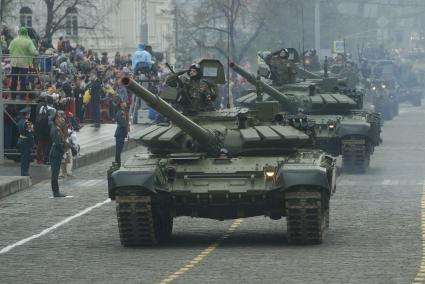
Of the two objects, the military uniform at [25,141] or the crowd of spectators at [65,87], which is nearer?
the military uniform at [25,141]

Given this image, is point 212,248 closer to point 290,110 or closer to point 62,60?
point 290,110

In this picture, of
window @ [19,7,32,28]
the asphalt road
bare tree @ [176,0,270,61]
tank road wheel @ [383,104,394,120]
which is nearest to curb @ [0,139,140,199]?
the asphalt road

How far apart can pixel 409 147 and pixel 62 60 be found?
10.1m

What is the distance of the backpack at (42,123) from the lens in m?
33.2

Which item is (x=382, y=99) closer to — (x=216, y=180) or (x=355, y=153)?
(x=355, y=153)

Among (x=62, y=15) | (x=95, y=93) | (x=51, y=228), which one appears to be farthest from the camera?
(x=62, y=15)

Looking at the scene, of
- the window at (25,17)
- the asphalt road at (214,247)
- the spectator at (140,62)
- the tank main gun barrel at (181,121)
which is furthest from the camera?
the window at (25,17)

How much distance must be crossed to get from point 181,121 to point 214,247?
69.3 inches

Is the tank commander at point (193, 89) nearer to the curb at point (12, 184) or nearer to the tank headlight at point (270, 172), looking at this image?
the tank headlight at point (270, 172)

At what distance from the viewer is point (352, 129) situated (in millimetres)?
35312

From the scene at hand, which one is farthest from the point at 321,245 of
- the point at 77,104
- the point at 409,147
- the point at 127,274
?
the point at 77,104

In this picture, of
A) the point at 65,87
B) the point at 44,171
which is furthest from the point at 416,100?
the point at 44,171

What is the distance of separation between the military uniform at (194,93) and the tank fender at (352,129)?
11693 mm

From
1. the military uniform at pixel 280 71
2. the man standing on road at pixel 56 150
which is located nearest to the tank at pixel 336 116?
the military uniform at pixel 280 71
